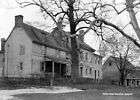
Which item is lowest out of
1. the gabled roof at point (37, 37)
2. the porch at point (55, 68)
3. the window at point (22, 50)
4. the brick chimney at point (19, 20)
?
the porch at point (55, 68)

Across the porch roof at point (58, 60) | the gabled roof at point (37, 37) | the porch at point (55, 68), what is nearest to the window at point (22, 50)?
the gabled roof at point (37, 37)

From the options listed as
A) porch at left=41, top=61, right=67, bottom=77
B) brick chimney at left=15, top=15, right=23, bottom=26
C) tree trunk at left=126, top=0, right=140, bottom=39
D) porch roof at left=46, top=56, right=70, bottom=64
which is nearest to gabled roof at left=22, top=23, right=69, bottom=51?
brick chimney at left=15, top=15, right=23, bottom=26

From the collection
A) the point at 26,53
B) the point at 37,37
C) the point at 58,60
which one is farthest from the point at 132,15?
the point at 58,60

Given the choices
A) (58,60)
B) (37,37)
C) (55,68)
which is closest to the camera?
(37,37)

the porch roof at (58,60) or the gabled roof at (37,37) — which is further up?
the gabled roof at (37,37)

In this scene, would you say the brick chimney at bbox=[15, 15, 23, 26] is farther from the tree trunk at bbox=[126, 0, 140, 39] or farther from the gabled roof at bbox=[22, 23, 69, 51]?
the tree trunk at bbox=[126, 0, 140, 39]

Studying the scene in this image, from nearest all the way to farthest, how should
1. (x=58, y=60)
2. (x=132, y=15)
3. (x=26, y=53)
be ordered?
(x=132, y=15), (x=26, y=53), (x=58, y=60)

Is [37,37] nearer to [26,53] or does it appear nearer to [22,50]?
[22,50]

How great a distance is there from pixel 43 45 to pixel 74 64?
13.7 m

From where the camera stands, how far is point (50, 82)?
32219 mm

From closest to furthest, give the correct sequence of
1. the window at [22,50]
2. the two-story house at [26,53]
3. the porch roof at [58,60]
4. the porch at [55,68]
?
the two-story house at [26,53], the window at [22,50], the porch at [55,68], the porch roof at [58,60]

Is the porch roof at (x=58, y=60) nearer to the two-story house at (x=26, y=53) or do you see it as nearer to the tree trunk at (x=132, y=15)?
the two-story house at (x=26, y=53)

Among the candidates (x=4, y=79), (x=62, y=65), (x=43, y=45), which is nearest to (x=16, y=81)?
(x=4, y=79)

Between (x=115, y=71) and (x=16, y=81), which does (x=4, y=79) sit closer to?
(x=16, y=81)
